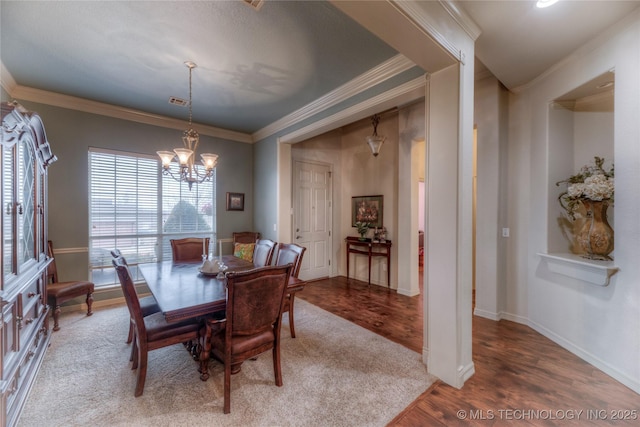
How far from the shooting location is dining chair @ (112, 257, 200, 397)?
1807 mm

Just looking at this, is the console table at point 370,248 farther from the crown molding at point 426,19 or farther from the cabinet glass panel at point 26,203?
the cabinet glass panel at point 26,203

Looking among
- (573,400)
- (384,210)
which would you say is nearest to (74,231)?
(384,210)

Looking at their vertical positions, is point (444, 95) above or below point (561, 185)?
above

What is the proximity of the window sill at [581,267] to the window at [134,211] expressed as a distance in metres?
4.64

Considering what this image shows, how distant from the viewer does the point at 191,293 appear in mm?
2002

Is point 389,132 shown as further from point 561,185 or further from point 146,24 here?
point 146,24

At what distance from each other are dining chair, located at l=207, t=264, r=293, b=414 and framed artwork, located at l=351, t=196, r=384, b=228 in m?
3.14

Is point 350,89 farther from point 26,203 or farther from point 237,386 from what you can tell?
point 26,203

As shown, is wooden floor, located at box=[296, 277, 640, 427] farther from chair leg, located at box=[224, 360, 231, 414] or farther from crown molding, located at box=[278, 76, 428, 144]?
crown molding, located at box=[278, 76, 428, 144]

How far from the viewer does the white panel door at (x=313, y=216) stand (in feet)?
15.9

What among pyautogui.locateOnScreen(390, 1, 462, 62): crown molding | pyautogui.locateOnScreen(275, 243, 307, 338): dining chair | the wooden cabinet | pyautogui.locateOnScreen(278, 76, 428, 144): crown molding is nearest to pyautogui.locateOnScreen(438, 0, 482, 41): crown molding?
pyautogui.locateOnScreen(390, 1, 462, 62): crown molding

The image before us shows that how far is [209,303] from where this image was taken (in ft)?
5.95

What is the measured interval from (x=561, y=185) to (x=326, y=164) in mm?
3492

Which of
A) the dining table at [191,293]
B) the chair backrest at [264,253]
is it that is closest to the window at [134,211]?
the dining table at [191,293]
